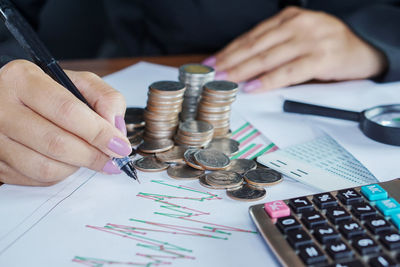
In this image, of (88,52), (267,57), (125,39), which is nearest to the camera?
(267,57)

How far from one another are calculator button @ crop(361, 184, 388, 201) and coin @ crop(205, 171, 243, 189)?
0.17m

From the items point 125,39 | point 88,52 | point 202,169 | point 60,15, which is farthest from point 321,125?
point 88,52

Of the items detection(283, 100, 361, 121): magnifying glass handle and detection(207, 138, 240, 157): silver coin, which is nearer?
detection(207, 138, 240, 157): silver coin

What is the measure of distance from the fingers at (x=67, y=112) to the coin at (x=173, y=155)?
0.11 metres

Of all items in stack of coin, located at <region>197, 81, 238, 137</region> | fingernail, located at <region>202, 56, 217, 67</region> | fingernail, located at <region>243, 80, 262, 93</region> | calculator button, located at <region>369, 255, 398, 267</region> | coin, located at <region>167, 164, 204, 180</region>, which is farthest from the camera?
fingernail, located at <region>202, 56, 217, 67</region>

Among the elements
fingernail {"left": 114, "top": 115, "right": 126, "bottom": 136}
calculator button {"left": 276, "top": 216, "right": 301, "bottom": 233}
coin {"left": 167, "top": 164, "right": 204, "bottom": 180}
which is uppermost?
fingernail {"left": 114, "top": 115, "right": 126, "bottom": 136}

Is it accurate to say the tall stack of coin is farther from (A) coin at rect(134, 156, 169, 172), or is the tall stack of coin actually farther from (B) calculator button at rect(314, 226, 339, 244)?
(B) calculator button at rect(314, 226, 339, 244)

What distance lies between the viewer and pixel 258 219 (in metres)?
0.52

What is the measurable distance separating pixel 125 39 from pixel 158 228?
1.02 m

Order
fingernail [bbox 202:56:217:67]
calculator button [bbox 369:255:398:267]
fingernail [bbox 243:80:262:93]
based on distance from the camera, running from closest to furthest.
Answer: calculator button [bbox 369:255:398:267] < fingernail [bbox 243:80:262:93] < fingernail [bbox 202:56:217:67]

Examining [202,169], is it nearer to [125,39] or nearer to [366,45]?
[366,45]

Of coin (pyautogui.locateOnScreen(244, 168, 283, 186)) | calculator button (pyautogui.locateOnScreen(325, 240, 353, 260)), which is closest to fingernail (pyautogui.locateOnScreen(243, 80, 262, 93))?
coin (pyautogui.locateOnScreen(244, 168, 283, 186))

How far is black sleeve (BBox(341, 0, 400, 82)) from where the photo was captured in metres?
1.05

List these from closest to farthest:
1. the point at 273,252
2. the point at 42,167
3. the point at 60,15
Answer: the point at 273,252 < the point at 42,167 < the point at 60,15
